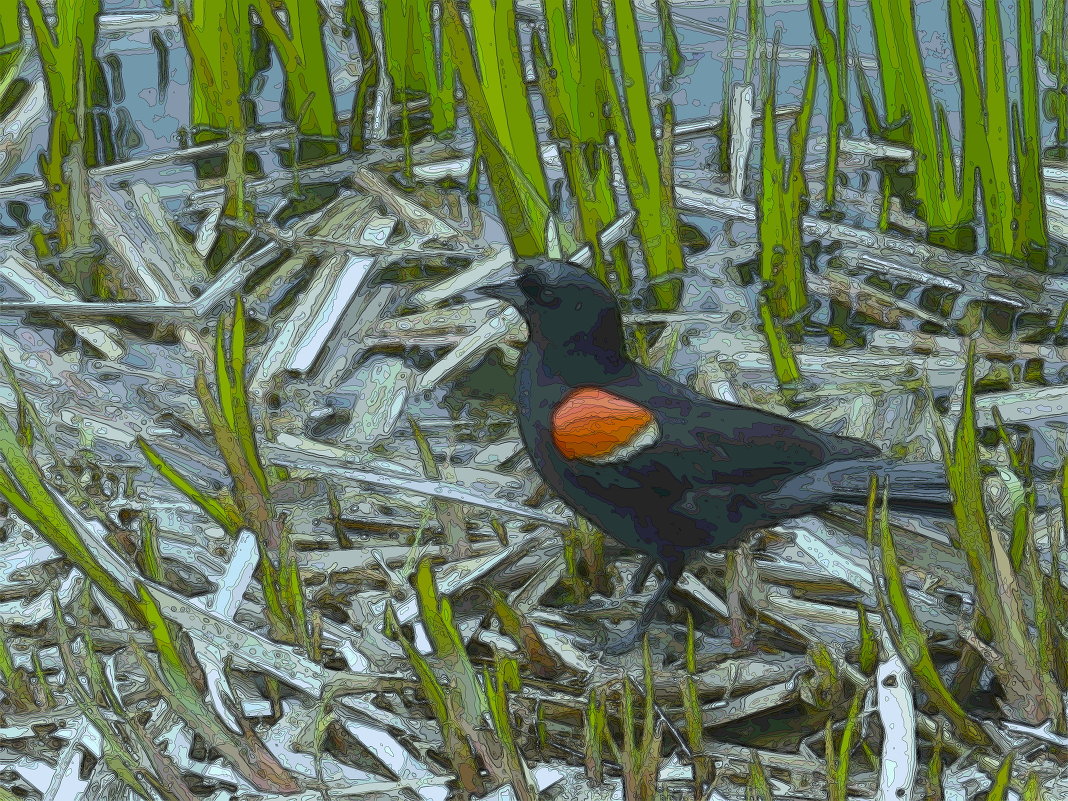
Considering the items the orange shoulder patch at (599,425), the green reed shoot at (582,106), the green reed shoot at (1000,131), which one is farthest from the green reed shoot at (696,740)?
the green reed shoot at (1000,131)

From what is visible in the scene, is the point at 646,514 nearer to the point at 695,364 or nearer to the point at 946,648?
the point at 946,648

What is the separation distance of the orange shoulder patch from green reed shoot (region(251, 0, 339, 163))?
1489 millimetres

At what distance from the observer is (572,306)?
5.80ft

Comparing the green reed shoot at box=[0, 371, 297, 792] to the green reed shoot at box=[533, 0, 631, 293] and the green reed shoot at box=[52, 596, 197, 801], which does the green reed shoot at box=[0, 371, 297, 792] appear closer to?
the green reed shoot at box=[52, 596, 197, 801]

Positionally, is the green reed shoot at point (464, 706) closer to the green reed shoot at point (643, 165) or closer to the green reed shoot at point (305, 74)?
the green reed shoot at point (643, 165)

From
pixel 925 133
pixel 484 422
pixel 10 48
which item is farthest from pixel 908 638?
pixel 10 48

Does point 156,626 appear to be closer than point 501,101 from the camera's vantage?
Yes

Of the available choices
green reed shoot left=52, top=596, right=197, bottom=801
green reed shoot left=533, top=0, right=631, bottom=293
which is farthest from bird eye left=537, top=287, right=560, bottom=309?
green reed shoot left=52, top=596, right=197, bottom=801

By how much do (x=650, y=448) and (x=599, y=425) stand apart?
0.08m

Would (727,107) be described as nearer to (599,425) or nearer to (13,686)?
(599,425)

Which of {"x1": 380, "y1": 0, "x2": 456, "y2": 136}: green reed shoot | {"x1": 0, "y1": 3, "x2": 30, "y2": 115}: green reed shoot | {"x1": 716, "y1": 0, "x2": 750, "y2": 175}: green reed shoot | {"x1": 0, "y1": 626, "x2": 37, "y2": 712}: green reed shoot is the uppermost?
{"x1": 0, "y1": 3, "x2": 30, "y2": 115}: green reed shoot

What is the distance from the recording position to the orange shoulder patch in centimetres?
169

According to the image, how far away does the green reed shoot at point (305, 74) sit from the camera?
281cm

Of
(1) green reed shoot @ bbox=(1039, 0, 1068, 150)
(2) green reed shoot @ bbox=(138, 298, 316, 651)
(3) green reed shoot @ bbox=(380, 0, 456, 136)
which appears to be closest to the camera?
(2) green reed shoot @ bbox=(138, 298, 316, 651)
